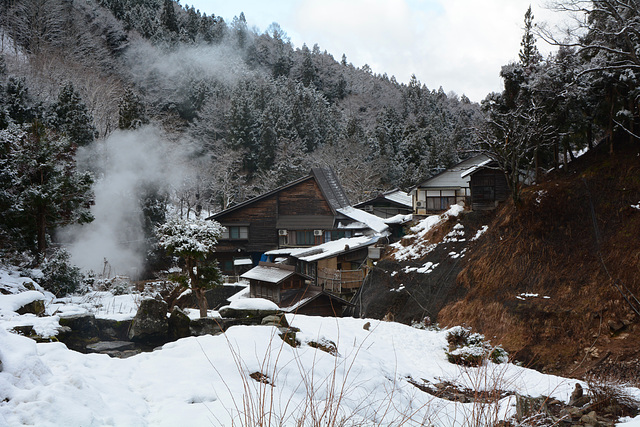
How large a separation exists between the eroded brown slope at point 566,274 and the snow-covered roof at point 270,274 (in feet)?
23.8

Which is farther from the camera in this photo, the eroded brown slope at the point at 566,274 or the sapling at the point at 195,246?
the sapling at the point at 195,246

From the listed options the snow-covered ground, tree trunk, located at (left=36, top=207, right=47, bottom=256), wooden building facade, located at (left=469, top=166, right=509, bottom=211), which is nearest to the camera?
the snow-covered ground

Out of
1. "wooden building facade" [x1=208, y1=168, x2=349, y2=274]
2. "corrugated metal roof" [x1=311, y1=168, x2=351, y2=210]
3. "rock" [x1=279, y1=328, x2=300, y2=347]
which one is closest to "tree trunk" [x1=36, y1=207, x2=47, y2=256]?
"rock" [x1=279, y1=328, x2=300, y2=347]

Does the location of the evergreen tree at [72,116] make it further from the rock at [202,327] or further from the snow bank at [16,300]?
the rock at [202,327]

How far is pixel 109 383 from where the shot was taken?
12.9 feet

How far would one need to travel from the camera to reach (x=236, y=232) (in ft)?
106

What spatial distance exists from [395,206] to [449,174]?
604 centimetres

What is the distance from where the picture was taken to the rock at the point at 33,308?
283 inches

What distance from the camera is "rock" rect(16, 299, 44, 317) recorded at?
719 centimetres

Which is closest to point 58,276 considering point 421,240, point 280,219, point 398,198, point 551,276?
point 421,240

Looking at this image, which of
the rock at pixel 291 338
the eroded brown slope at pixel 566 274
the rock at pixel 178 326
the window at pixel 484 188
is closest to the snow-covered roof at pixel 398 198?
the window at pixel 484 188

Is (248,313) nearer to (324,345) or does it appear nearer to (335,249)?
(324,345)

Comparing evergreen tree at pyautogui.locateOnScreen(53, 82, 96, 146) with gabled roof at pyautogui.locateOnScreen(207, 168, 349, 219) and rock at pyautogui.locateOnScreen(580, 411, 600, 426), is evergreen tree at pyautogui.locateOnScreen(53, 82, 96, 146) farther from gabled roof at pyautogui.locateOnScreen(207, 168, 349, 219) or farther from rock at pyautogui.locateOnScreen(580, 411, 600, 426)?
rock at pyautogui.locateOnScreen(580, 411, 600, 426)

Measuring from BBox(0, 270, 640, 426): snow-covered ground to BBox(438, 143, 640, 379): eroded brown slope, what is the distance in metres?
4.21
